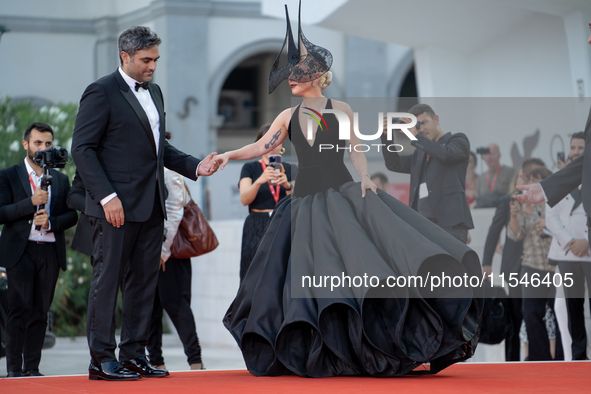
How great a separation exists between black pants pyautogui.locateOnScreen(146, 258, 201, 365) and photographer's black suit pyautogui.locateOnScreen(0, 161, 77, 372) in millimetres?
779

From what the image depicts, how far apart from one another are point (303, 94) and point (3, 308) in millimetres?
3134

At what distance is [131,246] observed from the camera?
4.62 metres

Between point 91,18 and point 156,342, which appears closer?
point 156,342

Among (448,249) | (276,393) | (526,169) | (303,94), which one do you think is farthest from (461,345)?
(526,169)

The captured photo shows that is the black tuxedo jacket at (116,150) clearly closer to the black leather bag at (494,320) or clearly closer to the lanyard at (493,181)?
the lanyard at (493,181)

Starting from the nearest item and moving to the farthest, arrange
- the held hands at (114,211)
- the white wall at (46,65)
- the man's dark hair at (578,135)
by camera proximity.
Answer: the held hands at (114,211) → the man's dark hair at (578,135) → the white wall at (46,65)

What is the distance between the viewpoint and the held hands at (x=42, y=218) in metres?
5.99

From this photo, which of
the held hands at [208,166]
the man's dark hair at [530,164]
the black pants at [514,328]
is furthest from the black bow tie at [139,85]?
the black pants at [514,328]

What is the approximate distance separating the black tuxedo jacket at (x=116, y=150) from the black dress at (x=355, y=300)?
71 cm

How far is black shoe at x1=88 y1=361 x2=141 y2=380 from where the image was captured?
4.40 meters

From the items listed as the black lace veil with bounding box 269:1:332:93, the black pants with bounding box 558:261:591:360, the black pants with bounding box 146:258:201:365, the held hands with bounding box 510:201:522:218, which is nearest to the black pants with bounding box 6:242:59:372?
the black pants with bounding box 146:258:201:365

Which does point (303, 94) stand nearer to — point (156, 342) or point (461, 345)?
point (461, 345)

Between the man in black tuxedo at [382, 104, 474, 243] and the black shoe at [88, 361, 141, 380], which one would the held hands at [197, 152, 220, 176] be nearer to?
the black shoe at [88, 361, 141, 380]

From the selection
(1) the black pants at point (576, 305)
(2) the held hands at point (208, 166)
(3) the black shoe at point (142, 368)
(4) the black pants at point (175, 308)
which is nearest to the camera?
(3) the black shoe at point (142, 368)
